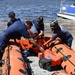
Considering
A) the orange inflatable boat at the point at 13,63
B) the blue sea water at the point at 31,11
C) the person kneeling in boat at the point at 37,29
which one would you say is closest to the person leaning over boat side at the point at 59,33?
the person kneeling in boat at the point at 37,29

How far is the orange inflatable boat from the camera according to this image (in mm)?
6095

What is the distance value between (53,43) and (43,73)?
1.64m

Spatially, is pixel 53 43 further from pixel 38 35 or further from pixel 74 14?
pixel 74 14

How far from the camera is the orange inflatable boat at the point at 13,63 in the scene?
6095mm

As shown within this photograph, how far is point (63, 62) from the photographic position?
7652 millimetres

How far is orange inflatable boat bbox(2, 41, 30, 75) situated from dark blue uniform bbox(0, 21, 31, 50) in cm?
23

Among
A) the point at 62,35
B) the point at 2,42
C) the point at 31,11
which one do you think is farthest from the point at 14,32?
the point at 31,11

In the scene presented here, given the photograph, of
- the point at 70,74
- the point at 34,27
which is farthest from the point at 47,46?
the point at 70,74

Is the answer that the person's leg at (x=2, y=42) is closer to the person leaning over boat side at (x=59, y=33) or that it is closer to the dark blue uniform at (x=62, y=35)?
the person leaning over boat side at (x=59, y=33)

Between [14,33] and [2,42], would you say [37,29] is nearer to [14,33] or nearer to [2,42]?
[14,33]

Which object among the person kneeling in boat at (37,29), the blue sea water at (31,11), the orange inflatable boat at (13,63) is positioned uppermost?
the person kneeling in boat at (37,29)

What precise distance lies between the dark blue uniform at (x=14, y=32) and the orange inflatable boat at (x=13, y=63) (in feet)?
0.75

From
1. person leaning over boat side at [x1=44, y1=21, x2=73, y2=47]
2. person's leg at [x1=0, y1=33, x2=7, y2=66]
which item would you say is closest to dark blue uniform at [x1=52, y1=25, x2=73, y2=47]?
person leaning over boat side at [x1=44, y1=21, x2=73, y2=47]

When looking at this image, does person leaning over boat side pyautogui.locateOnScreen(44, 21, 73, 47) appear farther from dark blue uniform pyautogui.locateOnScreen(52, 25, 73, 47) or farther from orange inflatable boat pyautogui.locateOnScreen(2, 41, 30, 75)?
orange inflatable boat pyautogui.locateOnScreen(2, 41, 30, 75)
